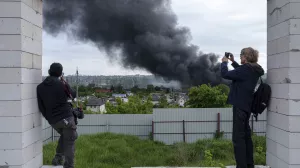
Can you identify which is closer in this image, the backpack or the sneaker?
the backpack

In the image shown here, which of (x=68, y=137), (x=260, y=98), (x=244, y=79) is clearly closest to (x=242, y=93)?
(x=244, y=79)

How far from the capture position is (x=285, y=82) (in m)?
4.01

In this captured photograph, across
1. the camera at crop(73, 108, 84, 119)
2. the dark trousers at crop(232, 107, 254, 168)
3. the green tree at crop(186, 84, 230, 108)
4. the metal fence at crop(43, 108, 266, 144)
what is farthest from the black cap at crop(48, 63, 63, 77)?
the green tree at crop(186, 84, 230, 108)

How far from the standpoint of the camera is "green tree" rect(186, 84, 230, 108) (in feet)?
109

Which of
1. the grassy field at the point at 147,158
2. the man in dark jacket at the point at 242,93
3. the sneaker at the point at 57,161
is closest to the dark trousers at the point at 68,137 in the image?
the sneaker at the point at 57,161

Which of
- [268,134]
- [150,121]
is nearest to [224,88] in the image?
[150,121]

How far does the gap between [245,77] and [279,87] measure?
0.48 metres

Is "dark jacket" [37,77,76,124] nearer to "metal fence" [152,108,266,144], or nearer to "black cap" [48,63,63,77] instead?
"black cap" [48,63,63,77]

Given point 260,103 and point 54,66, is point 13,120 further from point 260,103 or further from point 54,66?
point 260,103

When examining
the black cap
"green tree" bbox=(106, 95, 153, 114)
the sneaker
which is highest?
the black cap

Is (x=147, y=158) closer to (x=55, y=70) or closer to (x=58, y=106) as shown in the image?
(x=58, y=106)

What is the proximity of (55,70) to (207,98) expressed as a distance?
30247 millimetres

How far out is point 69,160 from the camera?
14.4 ft

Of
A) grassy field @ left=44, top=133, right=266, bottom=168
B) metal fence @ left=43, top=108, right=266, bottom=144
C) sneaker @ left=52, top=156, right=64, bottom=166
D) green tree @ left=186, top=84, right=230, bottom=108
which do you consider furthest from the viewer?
green tree @ left=186, top=84, right=230, bottom=108
